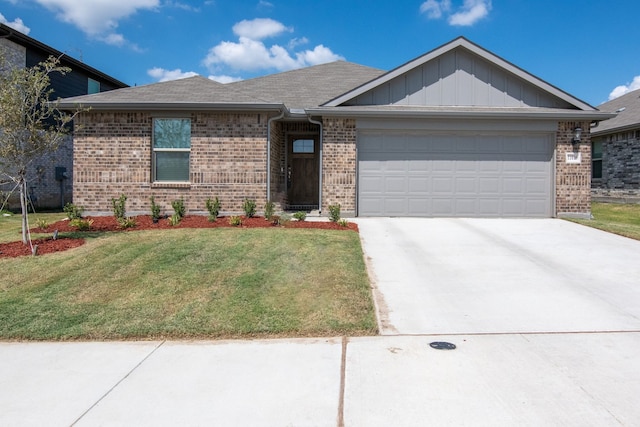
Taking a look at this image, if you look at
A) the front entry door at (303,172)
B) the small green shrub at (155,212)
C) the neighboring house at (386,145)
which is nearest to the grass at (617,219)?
the neighboring house at (386,145)

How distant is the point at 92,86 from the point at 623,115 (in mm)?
24465

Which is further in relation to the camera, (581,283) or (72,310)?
(581,283)

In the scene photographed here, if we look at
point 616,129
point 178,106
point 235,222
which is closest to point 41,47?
point 178,106

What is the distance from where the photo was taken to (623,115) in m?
18.7

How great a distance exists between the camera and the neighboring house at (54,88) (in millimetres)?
17594

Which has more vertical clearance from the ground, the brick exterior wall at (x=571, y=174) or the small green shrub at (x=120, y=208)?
the brick exterior wall at (x=571, y=174)

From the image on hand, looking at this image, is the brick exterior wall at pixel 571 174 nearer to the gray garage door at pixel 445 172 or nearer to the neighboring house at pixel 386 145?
the neighboring house at pixel 386 145

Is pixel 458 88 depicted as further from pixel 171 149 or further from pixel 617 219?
pixel 171 149

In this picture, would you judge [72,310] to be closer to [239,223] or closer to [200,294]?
[200,294]

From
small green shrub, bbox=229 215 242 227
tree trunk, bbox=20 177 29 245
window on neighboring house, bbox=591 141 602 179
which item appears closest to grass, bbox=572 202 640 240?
window on neighboring house, bbox=591 141 602 179

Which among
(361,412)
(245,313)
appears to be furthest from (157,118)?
(361,412)

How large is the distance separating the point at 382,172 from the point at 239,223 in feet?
14.6

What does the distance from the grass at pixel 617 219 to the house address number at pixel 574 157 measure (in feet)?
5.48

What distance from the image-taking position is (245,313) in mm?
5426
